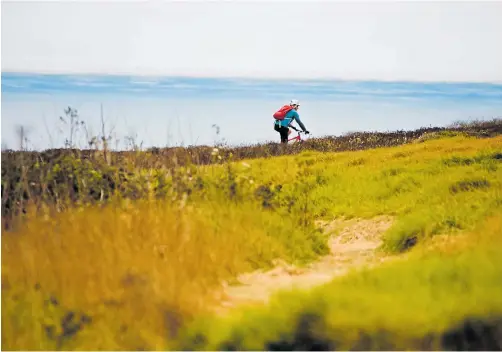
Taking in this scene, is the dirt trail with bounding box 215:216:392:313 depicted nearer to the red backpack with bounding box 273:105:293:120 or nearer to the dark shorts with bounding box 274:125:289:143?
the red backpack with bounding box 273:105:293:120

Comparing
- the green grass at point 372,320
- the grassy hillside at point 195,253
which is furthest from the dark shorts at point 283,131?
the green grass at point 372,320

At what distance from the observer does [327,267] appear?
6082 mm

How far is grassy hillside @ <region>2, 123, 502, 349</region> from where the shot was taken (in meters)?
4.31

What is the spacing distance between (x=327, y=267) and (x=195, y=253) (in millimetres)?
1392

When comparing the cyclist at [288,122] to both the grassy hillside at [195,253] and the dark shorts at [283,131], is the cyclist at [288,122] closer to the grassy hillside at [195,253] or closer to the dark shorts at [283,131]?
the dark shorts at [283,131]

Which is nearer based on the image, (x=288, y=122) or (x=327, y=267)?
(x=327, y=267)

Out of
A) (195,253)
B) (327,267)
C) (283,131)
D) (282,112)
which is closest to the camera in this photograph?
(195,253)

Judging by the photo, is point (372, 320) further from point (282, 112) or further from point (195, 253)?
Answer: point (282, 112)

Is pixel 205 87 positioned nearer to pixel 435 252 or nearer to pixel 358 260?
pixel 358 260

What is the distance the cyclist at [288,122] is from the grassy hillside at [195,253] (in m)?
0.93

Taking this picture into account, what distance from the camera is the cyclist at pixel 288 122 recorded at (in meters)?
8.11

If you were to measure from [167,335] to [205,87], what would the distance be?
119 inches

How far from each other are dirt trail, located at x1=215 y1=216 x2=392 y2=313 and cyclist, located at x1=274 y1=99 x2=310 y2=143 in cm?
148

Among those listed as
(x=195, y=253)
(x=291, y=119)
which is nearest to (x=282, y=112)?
(x=291, y=119)
